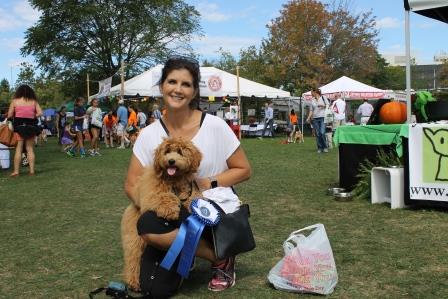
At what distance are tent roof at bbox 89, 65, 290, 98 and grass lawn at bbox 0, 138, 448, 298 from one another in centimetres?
1547

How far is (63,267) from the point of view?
4.21 m

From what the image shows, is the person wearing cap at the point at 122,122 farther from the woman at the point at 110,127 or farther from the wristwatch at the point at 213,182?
the wristwatch at the point at 213,182

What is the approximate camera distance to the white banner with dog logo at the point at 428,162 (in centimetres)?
575

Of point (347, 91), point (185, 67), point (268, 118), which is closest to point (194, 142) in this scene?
point (185, 67)

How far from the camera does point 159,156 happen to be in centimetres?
311

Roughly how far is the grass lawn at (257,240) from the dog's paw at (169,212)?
631 millimetres

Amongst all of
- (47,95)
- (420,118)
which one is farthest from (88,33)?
(420,118)

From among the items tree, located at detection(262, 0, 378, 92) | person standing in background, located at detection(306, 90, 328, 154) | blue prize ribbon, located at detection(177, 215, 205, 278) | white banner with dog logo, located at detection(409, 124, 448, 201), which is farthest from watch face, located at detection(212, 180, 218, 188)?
tree, located at detection(262, 0, 378, 92)

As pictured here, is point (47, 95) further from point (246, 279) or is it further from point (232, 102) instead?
point (246, 279)

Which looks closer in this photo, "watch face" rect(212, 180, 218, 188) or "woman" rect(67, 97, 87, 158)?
→ "watch face" rect(212, 180, 218, 188)

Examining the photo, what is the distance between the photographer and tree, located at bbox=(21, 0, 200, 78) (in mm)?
41719

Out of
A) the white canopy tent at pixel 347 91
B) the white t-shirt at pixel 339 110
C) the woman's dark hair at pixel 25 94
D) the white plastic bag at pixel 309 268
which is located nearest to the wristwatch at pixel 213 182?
the white plastic bag at pixel 309 268

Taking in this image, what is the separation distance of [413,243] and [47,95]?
2522 inches

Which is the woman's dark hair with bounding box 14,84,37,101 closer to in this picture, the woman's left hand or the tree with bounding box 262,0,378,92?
the woman's left hand
